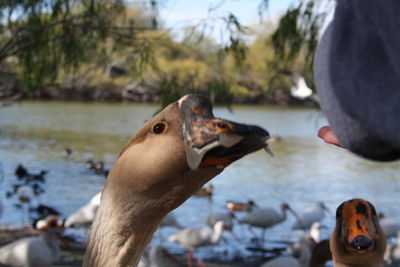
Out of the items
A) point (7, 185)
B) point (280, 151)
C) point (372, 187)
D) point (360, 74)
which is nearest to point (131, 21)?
point (360, 74)

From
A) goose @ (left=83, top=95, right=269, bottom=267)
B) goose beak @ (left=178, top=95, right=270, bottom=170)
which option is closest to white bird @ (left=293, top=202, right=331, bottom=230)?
goose @ (left=83, top=95, right=269, bottom=267)

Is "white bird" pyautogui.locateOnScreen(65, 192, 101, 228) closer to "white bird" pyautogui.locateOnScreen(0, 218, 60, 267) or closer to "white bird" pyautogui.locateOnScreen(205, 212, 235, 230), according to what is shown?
"white bird" pyautogui.locateOnScreen(0, 218, 60, 267)

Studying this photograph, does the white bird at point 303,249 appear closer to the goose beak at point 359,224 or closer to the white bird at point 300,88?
the white bird at point 300,88

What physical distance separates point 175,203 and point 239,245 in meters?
7.98

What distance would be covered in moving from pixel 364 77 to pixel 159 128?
0.83m

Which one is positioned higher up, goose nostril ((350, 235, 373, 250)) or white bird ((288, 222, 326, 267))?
goose nostril ((350, 235, 373, 250))

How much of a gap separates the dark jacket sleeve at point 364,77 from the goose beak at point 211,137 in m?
0.45

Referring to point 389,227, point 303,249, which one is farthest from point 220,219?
point 389,227

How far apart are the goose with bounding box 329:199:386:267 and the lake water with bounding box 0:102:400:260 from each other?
3.41 m

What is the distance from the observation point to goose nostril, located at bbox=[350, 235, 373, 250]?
251 cm

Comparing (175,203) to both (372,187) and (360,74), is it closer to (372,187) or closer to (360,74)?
(360,74)

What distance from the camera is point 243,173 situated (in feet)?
52.4

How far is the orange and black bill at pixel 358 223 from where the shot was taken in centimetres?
259

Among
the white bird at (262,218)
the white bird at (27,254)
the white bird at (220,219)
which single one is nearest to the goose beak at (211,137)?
the white bird at (27,254)
